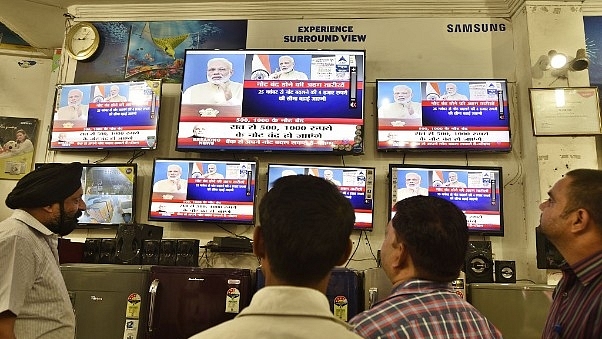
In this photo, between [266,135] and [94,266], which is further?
[266,135]

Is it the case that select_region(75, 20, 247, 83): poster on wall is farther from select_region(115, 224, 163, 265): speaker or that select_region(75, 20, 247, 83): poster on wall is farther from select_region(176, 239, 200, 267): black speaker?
select_region(176, 239, 200, 267): black speaker

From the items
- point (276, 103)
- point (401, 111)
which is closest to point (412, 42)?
point (401, 111)

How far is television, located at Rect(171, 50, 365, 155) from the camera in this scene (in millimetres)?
4145

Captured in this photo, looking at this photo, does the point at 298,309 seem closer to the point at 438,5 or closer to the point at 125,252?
the point at 125,252

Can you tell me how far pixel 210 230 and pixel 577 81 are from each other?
3385mm

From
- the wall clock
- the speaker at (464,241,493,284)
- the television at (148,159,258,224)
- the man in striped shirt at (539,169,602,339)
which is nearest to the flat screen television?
the television at (148,159,258,224)

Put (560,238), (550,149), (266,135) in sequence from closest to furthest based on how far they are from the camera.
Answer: (560,238) → (550,149) → (266,135)

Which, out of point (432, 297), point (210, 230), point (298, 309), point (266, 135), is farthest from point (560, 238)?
point (210, 230)

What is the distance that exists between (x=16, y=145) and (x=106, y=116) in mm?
1495

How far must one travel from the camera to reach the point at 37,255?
1.98 m

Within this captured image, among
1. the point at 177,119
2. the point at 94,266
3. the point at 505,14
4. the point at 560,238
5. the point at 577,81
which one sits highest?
the point at 505,14

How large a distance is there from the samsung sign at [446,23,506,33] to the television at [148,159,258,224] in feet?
7.41

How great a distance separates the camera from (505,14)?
4.54m

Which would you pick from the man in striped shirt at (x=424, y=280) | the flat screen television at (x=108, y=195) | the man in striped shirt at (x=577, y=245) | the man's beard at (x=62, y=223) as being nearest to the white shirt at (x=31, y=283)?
the man's beard at (x=62, y=223)
